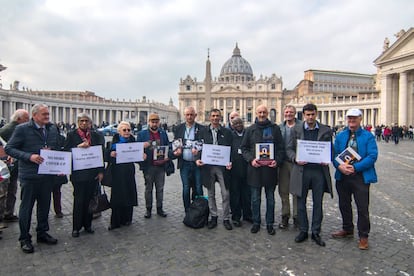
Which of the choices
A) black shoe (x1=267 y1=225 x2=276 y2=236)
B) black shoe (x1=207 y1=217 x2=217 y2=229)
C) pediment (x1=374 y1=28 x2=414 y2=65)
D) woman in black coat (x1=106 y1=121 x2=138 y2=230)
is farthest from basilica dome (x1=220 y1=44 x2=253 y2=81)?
black shoe (x1=267 y1=225 x2=276 y2=236)

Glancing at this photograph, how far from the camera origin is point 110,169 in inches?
216

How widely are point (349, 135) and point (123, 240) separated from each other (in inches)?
153

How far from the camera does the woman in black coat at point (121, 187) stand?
5441mm

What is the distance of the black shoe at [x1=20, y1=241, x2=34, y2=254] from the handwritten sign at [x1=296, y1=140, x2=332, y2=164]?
410 cm

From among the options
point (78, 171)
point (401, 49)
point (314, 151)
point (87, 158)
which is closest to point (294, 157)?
point (314, 151)

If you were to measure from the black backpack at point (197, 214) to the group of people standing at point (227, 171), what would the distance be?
0.11m

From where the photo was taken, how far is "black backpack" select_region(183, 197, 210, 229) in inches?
213

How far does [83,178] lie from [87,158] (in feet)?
1.08

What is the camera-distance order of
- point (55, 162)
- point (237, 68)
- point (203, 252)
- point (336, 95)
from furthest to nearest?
point (237, 68) → point (336, 95) → point (55, 162) → point (203, 252)

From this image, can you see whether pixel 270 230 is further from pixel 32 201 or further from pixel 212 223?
pixel 32 201

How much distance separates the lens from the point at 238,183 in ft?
19.0

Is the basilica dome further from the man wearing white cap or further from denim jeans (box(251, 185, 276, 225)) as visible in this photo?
the man wearing white cap

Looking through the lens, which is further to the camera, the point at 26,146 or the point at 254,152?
the point at 254,152

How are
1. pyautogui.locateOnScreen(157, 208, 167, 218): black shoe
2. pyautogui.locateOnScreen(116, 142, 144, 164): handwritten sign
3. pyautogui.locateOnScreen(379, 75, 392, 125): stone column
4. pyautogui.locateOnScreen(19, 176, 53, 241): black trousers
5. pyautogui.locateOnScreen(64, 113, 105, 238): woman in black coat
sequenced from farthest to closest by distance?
pyautogui.locateOnScreen(379, 75, 392, 125): stone column
pyautogui.locateOnScreen(157, 208, 167, 218): black shoe
pyautogui.locateOnScreen(116, 142, 144, 164): handwritten sign
pyautogui.locateOnScreen(64, 113, 105, 238): woman in black coat
pyautogui.locateOnScreen(19, 176, 53, 241): black trousers
